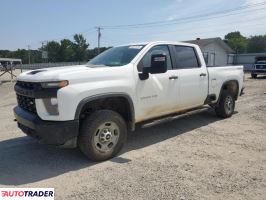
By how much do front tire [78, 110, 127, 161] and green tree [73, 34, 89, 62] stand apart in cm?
8752

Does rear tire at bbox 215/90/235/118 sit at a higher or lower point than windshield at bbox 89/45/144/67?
lower

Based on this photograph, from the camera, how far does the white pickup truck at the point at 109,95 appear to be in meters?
4.37

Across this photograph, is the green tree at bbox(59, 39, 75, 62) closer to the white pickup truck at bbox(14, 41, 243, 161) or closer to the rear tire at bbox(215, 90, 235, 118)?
the rear tire at bbox(215, 90, 235, 118)

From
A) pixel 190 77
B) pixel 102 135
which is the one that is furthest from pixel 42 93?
pixel 190 77

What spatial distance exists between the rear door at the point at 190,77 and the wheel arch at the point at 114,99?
141cm

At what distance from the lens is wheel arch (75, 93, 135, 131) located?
4.48 metres

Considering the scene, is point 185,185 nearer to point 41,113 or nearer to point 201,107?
point 41,113

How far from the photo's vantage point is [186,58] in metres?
6.59

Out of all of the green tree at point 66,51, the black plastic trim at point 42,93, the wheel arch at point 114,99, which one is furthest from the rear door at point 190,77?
the green tree at point 66,51

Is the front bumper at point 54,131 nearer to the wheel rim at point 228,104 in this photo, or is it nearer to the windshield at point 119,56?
the windshield at point 119,56

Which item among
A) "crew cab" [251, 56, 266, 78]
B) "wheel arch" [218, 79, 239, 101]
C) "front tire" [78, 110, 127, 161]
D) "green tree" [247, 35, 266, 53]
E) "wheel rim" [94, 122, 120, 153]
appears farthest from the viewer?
"green tree" [247, 35, 266, 53]

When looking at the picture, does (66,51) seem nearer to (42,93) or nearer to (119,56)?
(119,56)

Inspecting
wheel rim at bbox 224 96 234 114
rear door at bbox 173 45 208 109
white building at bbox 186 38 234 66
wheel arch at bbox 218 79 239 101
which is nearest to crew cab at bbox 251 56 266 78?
white building at bbox 186 38 234 66

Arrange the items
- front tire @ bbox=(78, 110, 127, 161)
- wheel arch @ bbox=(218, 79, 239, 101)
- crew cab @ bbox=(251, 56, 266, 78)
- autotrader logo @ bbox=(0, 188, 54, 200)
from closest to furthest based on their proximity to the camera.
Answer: autotrader logo @ bbox=(0, 188, 54, 200), front tire @ bbox=(78, 110, 127, 161), wheel arch @ bbox=(218, 79, 239, 101), crew cab @ bbox=(251, 56, 266, 78)
